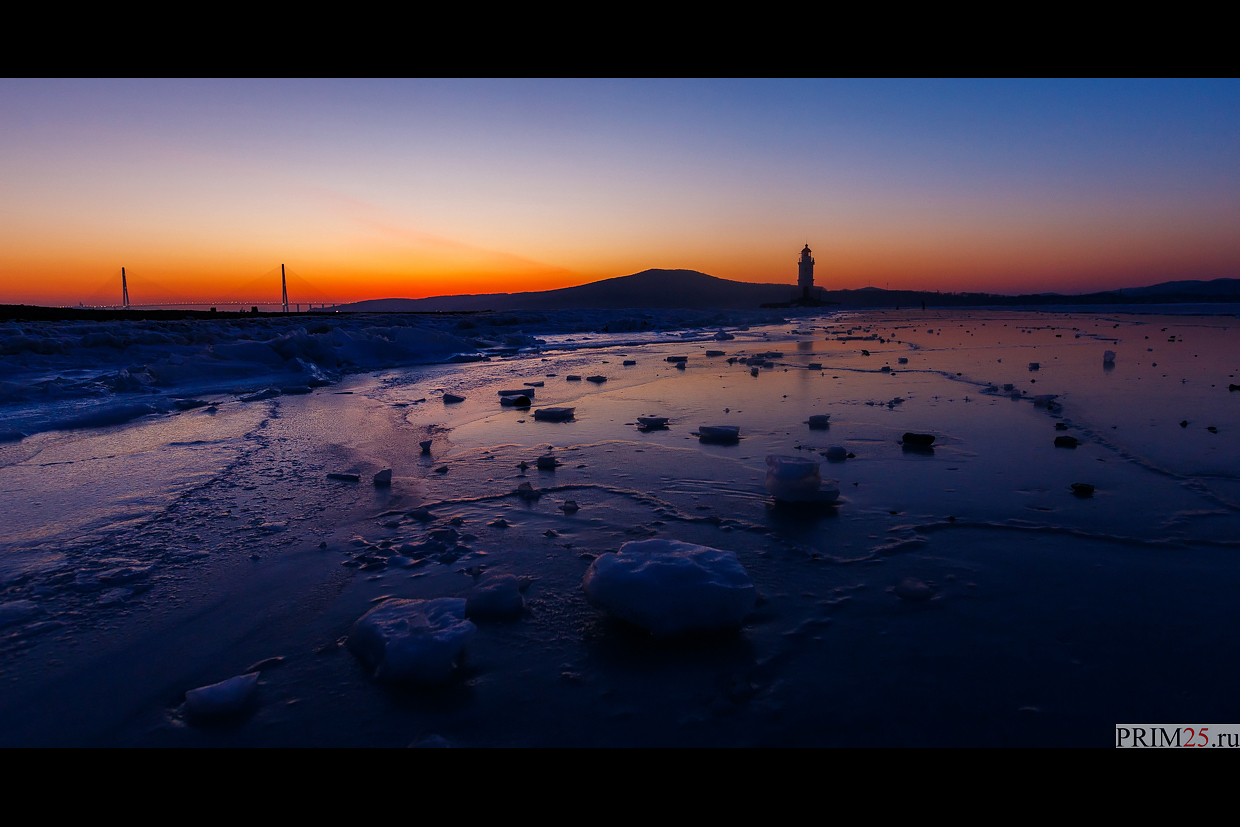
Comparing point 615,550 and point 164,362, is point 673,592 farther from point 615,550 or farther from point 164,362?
point 164,362

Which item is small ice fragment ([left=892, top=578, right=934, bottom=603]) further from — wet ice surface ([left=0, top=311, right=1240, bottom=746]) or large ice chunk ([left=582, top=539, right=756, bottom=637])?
large ice chunk ([left=582, top=539, right=756, bottom=637])

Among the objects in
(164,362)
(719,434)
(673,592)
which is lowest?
(673,592)

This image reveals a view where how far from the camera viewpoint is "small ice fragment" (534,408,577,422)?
5.75 metres

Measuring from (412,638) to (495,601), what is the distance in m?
0.36

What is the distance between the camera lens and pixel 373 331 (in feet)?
47.9

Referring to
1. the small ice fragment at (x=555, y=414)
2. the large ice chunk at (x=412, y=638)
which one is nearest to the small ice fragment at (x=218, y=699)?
the large ice chunk at (x=412, y=638)

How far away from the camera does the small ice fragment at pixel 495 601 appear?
6.73 feet

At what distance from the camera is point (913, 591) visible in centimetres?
214

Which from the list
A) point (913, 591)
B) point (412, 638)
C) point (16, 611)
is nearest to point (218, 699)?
point (412, 638)

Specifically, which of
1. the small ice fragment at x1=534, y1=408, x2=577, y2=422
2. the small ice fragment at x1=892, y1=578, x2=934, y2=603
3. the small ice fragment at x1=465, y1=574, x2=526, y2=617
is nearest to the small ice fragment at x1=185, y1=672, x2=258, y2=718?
the small ice fragment at x1=465, y1=574, x2=526, y2=617

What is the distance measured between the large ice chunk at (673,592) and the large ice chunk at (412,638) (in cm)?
50
